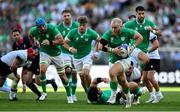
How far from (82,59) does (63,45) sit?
2.62ft

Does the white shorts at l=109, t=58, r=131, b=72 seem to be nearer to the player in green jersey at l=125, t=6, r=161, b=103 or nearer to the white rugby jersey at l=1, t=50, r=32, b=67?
the player in green jersey at l=125, t=6, r=161, b=103

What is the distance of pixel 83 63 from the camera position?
21.4m

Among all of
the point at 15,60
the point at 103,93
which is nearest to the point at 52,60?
the point at 15,60

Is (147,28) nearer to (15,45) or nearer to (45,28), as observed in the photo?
(45,28)

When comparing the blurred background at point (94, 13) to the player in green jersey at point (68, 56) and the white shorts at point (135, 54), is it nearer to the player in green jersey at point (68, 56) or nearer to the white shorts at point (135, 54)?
the player in green jersey at point (68, 56)

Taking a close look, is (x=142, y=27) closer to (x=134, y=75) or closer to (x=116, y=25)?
(x=134, y=75)

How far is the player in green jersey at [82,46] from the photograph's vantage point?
69.3 feet

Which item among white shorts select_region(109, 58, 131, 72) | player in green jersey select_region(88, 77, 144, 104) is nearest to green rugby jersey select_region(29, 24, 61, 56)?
player in green jersey select_region(88, 77, 144, 104)

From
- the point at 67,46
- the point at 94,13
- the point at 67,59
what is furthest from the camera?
the point at 94,13

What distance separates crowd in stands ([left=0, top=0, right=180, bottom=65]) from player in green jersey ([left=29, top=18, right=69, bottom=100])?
12227 millimetres

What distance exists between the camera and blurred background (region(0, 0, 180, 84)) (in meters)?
33.8

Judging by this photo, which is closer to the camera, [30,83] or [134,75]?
[134,75]

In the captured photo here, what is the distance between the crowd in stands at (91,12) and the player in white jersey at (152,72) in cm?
1174

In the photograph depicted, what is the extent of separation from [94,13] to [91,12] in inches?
6.6
